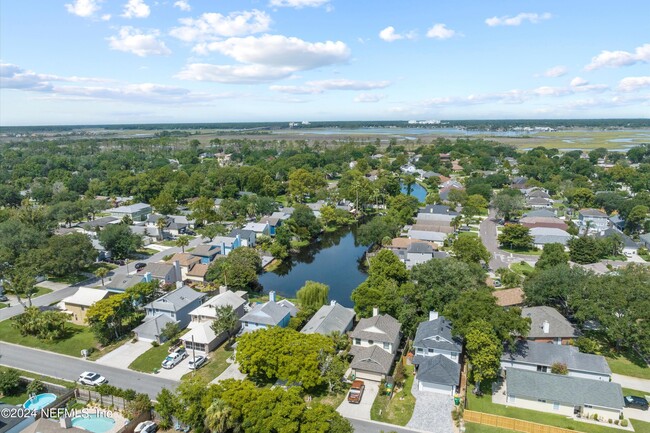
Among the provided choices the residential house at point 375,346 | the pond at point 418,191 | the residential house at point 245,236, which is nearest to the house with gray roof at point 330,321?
the residential house at point 375,346

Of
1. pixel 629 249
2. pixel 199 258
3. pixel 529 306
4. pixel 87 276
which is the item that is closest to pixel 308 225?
pixel 199 258

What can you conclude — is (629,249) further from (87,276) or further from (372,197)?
(87,276)

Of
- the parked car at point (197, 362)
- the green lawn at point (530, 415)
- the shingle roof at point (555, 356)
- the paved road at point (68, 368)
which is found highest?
the shingle roof at point (555, 356)

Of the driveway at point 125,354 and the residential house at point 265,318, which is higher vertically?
the residential house at point 265,318

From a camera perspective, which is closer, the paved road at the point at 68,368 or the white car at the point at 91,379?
the white car at the point at 91,379

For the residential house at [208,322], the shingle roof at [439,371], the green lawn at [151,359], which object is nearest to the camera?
the shingle roof at [439,371]

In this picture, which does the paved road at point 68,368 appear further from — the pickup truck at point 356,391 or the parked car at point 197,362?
the pickup truck at point 356,391
